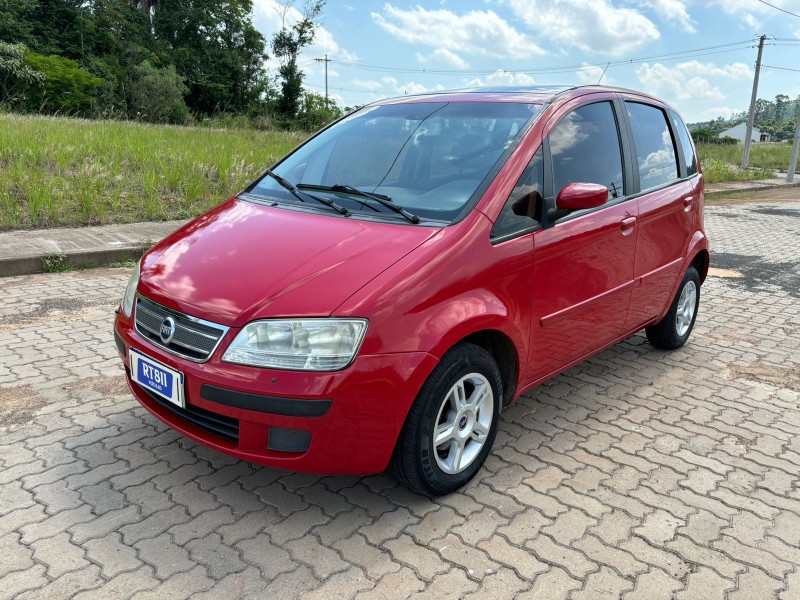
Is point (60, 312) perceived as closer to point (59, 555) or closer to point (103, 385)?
point (103, 385)

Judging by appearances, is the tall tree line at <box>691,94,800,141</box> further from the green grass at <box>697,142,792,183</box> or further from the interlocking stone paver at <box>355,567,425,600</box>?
the interlocking stone paver at <box>355,567,425,600</box>

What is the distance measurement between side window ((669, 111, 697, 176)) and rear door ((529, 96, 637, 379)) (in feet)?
3.24

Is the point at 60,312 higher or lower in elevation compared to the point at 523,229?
lower

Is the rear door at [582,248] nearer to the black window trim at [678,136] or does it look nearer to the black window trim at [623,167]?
the black window trim at [623,167]

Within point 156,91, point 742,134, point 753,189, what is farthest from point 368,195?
point 742,134

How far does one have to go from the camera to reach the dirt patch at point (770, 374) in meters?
4.49

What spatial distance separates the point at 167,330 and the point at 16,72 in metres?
41.9

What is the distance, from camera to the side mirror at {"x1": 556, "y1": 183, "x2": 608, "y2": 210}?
3.18 metres

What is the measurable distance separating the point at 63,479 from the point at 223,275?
125cm

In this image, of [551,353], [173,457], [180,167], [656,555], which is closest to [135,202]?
[180,167]

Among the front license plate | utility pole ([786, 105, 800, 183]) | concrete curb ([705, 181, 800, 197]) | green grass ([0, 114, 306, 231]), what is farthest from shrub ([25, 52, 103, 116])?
the front license plate

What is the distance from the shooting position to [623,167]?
12.8 feet

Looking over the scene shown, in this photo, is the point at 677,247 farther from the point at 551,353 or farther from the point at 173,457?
the point at 173,457

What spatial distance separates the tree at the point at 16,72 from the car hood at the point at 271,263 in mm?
40117
